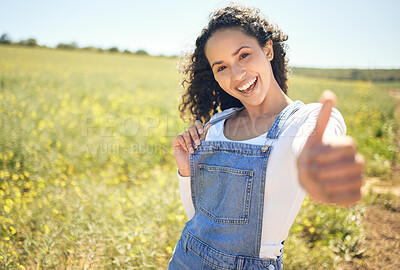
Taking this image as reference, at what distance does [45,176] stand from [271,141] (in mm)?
3088

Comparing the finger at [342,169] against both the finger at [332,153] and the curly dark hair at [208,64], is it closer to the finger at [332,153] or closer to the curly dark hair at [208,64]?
the finger at [332,153]

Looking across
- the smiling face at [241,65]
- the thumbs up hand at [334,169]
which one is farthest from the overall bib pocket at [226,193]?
the thumbs up hand at [334,169]

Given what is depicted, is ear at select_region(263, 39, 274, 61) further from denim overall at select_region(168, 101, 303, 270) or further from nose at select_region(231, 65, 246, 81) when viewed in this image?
denim overall at select_region(168, 101, 303, 270)

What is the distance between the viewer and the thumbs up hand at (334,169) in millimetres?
545

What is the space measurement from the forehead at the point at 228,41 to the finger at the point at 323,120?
794 mm

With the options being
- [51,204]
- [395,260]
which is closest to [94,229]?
[51,204]

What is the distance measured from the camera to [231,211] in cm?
114

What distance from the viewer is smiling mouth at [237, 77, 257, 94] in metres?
1.29

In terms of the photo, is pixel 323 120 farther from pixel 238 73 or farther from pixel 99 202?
pixel 99 202

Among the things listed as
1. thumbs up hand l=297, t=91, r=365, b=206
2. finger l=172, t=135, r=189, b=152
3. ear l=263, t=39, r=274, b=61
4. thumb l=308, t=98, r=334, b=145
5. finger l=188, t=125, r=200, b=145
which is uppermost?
ear l=263, t=39, r=274, b=61

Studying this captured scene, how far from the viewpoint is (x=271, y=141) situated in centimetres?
109

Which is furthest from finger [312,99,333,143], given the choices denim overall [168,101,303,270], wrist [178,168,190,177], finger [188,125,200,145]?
wrist [178,168,190,177]

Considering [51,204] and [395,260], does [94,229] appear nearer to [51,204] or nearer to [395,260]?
[51,204]

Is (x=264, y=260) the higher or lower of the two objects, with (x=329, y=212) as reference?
higher
